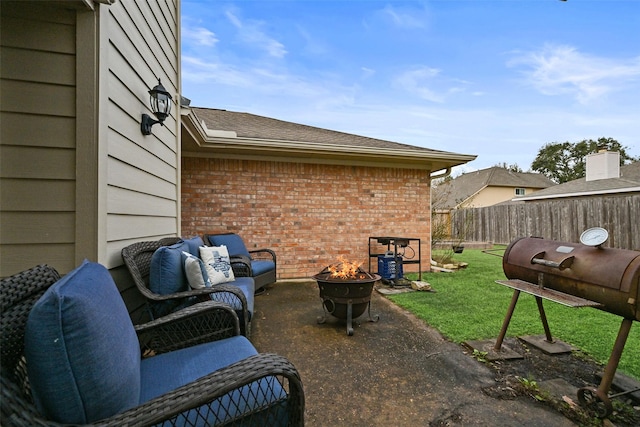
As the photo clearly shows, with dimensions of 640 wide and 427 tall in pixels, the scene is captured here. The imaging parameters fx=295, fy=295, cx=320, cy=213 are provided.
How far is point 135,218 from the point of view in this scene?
2.31 metres

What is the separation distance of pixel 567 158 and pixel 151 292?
3370cm

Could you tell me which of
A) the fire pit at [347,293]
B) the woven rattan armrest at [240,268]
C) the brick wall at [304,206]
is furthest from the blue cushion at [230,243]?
the fire pit at [347,293]

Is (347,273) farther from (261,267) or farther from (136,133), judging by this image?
(136,133)

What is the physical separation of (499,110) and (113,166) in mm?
12162

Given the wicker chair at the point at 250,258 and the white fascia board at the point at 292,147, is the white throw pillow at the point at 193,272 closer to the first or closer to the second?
the wicker chair at the point at 250,258

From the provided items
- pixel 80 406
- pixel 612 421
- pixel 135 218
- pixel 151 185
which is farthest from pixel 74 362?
pixel 612 421

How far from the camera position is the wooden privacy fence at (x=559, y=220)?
7.94 metres

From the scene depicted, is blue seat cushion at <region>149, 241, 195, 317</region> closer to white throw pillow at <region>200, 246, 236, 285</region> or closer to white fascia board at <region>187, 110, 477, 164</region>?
white throw pillow at <region>200, 246, 236, 285</region>

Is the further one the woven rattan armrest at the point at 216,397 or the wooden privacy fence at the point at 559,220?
the wooden privacy fence at the point at 559,220

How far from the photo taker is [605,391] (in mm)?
1853

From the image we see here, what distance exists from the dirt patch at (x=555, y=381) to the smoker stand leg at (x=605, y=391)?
40mm

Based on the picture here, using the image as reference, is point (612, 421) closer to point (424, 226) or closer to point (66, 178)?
point (66, 178)

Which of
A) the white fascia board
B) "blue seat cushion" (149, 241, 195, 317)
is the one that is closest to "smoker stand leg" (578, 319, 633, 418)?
"blue seat cushion" (149, 241, 195, 317)

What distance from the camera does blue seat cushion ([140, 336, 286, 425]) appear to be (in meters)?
1.10
